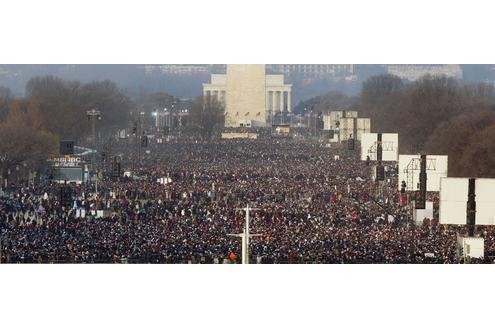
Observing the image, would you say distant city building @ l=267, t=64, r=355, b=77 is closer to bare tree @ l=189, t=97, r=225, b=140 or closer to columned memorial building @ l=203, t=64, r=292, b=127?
columned memorial building @ l=203, t=64, r=292, b=127

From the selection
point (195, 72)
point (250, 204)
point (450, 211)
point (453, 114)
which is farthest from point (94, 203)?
point (453, 114)

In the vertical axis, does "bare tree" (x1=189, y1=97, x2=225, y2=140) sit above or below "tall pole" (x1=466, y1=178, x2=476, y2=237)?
above

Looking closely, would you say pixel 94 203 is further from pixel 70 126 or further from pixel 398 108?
pixel 398 108

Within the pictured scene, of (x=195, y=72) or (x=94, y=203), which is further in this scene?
A: (x=195, y=72)

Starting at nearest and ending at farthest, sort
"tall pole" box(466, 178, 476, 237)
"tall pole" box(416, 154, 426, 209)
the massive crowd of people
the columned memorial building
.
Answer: "tall pole" box(466, 178, 476, 237) < the massive crowd of people < "tall pole" box(416, 154, 426, 209) < the columned memorial building

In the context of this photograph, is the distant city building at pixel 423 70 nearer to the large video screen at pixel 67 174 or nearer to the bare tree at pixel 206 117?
the bare tree at pixel 206 117

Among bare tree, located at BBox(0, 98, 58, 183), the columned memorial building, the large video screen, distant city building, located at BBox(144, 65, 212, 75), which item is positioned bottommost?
the large video screen

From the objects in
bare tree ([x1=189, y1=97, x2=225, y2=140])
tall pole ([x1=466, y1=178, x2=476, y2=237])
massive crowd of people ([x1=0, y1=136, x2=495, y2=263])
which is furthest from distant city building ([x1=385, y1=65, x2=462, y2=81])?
tall pole ([x1=466, y1=178, x2=476, y2=237])
